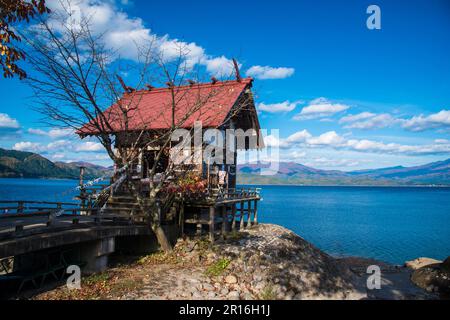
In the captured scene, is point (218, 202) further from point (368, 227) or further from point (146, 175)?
point (368, 227)

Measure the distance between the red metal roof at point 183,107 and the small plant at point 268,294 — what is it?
8954mm

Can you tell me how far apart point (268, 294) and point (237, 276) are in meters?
1.65

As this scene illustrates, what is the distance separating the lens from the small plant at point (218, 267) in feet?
46.1

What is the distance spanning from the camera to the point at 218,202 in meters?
19.0

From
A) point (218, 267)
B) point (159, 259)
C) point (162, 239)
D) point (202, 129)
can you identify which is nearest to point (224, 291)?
point (218, 267)

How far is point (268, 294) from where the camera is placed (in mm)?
12977

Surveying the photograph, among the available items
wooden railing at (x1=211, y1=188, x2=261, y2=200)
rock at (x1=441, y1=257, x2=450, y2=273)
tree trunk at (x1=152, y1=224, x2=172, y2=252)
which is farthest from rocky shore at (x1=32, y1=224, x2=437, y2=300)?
wooden railing at (x1=211, y1=188, x2=261, y2=200)

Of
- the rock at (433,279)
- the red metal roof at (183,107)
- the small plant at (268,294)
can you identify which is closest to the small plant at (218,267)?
the small plant at (268,294)

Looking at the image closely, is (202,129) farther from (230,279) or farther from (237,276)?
(230,279)

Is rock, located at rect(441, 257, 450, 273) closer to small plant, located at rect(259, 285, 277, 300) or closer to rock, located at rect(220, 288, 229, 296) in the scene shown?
small plant, located at rect(259, 285, 277, 300)

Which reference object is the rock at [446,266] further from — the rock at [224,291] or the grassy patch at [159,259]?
the grassy patch at [159,259]

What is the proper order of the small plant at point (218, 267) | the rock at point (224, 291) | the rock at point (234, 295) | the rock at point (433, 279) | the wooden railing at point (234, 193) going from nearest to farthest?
the rock at point (234, 295), the rock at point (224, 291), the small plant at point (218, 267), the rock at point (433, 279), the wooden railing at point (234, 193)
